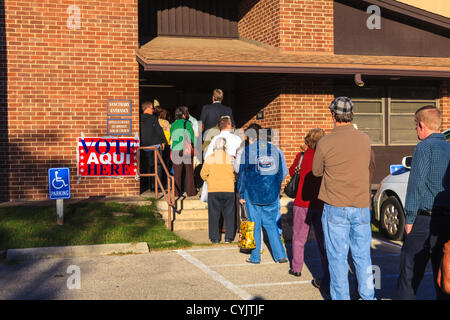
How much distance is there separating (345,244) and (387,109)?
10554 millimetres

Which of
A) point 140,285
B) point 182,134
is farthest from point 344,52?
point 140,285

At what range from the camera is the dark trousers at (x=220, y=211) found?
9.85m

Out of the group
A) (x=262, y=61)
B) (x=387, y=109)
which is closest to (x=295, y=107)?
(x=262, y=61)

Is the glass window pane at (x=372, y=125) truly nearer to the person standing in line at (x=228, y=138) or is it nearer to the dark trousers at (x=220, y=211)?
the person standing in line at (x=228, y=138)

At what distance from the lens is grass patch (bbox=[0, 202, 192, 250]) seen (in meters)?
9.73

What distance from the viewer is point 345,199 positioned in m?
5.57

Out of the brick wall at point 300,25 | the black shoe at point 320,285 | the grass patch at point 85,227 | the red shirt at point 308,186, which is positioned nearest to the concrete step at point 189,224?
the grass patch at point 85,227

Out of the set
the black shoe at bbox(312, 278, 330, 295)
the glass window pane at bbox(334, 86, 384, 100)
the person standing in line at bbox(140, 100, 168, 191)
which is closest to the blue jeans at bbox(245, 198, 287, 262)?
the black shoe at bbox(312, 278, 330, 295)

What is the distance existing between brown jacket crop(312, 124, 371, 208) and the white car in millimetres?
4610

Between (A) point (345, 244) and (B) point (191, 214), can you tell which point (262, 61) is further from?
(A) point (345, 244)

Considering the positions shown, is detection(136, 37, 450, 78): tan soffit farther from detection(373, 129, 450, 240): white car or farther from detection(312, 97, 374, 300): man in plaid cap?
detection(312, 97, 374, 300): man in plaid cap

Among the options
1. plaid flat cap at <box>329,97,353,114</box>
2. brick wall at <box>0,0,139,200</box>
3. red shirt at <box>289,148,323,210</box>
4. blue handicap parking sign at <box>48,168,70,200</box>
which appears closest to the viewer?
plaid flat cap at <box>329,97,353,114</box>

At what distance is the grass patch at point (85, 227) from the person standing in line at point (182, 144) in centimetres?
93

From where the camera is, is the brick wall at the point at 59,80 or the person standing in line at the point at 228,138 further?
the brick wall at the point at 59,80
